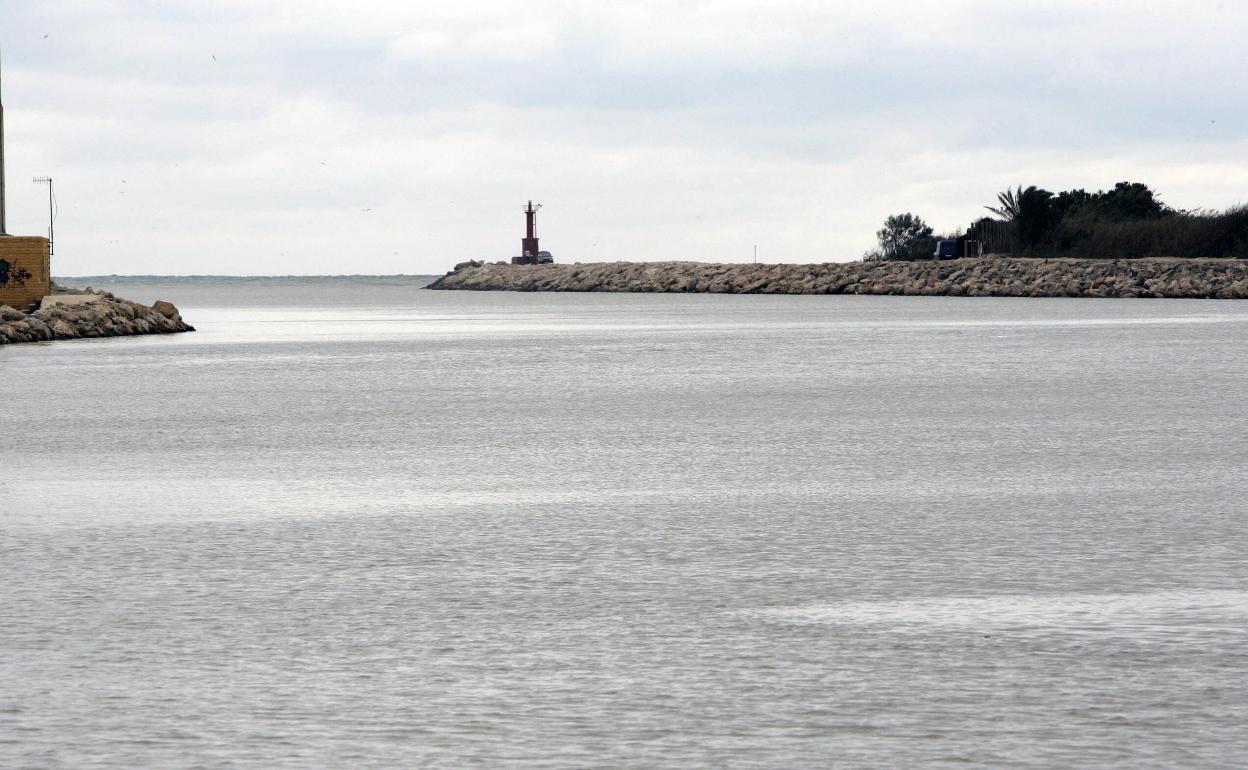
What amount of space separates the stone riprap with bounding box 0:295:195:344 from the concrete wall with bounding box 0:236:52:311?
174 centimetres

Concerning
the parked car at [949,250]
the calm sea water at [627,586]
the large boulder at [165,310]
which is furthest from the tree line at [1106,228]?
the calm sea water at [627,586]

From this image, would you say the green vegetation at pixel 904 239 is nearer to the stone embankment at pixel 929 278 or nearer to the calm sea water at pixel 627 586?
the stone embankment at pixel 929 278

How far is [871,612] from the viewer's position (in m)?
7.49

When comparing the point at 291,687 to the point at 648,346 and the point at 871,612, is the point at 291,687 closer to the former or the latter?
the point at 871,612

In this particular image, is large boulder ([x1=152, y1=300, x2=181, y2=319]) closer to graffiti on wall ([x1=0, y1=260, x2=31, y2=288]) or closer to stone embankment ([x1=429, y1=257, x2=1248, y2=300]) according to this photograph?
graffiti on wall ([x1=0, y1=260, x2=31, y2=288])

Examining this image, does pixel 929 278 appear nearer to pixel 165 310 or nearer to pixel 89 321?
pixel 165 310

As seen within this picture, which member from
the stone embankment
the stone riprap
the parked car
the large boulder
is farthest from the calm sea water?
the parked car

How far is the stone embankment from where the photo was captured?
280 ft

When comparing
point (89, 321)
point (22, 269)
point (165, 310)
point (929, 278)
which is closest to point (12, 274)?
point (22, 269)

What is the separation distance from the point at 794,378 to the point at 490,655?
1894 cm

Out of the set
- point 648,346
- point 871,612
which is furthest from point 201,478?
point 648,346

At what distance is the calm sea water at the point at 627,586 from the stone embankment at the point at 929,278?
225 ft

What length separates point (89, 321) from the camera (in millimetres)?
43938

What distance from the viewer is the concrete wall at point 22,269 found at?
47000 mm
